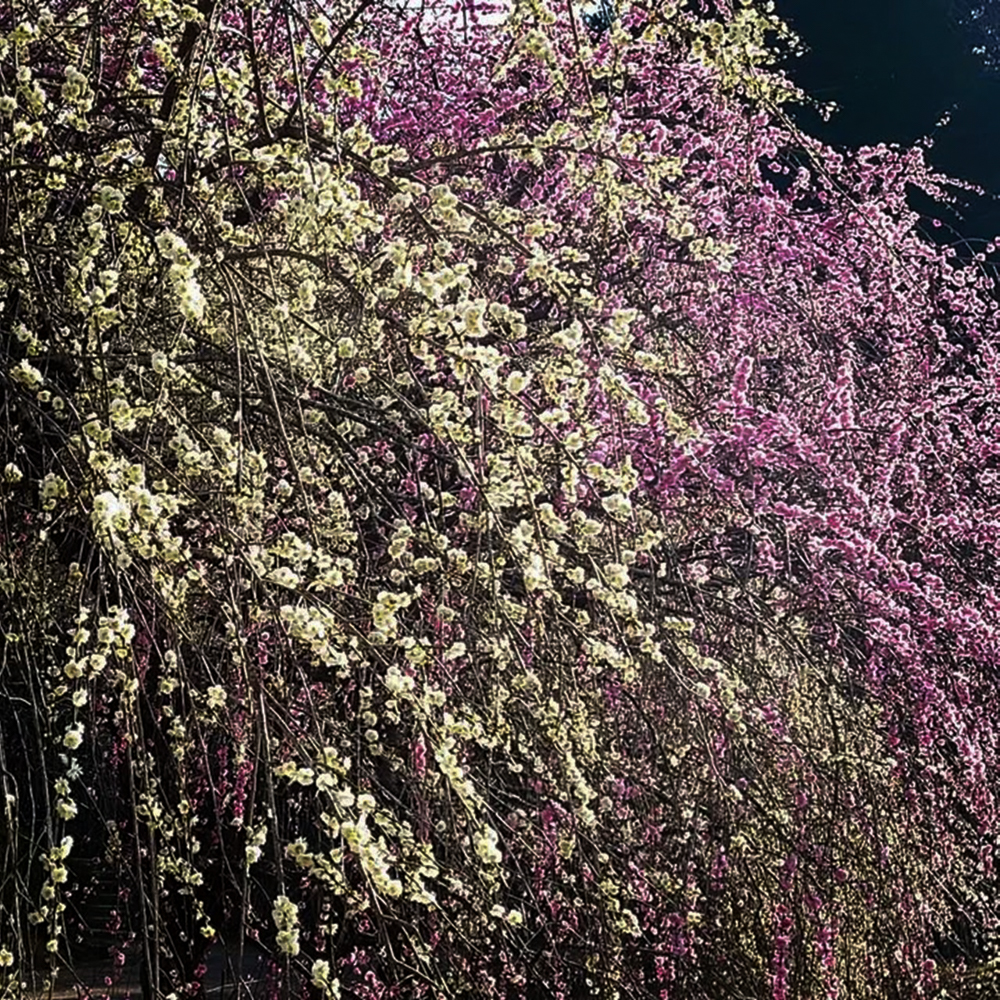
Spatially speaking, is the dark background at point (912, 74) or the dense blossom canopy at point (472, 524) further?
the dark background at point (912, 74)

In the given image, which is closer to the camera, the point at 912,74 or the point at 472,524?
the point at 472,524

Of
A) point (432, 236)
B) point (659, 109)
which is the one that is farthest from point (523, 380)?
point (659, 109)

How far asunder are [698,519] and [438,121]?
1.41 m

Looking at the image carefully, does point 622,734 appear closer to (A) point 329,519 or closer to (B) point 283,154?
(A) point 329,519

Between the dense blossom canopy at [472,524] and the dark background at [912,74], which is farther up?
the dark background at [912,74]

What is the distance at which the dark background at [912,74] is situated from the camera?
1093cm

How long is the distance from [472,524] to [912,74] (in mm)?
10084

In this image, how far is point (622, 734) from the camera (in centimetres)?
360

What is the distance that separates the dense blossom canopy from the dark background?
233 inches

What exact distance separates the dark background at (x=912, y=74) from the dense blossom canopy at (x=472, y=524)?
5914 mm

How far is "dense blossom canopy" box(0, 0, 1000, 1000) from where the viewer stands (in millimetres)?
1992

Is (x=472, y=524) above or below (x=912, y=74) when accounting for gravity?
below

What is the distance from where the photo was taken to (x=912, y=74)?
434 inches

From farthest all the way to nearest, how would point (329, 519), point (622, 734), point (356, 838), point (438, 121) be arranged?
point (438, 121), point (622, 734), point (329, 519), point (356, 838)
